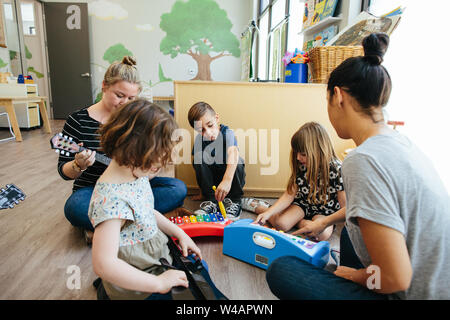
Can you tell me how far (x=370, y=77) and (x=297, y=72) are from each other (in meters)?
1.23

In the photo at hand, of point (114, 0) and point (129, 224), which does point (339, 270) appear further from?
point (114, 0)

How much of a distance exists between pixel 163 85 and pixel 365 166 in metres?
5.02

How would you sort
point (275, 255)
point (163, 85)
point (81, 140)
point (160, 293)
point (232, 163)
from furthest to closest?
1. point (163, 85)
2. point (232, 163)
3. point (81, 140)
4. point (275, 255)
5. point (160, 293)

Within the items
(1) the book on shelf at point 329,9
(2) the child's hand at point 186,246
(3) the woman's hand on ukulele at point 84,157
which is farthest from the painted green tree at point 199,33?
(2) the child's hand at point 186,246

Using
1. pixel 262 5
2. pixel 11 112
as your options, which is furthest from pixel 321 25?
pixel 11 112

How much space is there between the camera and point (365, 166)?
1.78 feet

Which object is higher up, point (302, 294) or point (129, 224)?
point (129, 224)

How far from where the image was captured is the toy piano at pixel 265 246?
3.07ft

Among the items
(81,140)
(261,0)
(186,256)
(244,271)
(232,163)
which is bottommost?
(244,271)

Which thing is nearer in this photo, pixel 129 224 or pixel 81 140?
pixel 129 224

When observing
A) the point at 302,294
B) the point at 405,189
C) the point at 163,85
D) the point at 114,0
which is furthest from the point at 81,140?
the point at 114,0

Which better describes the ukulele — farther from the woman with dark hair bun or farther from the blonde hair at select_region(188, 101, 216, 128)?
the woman with dark hair bun
